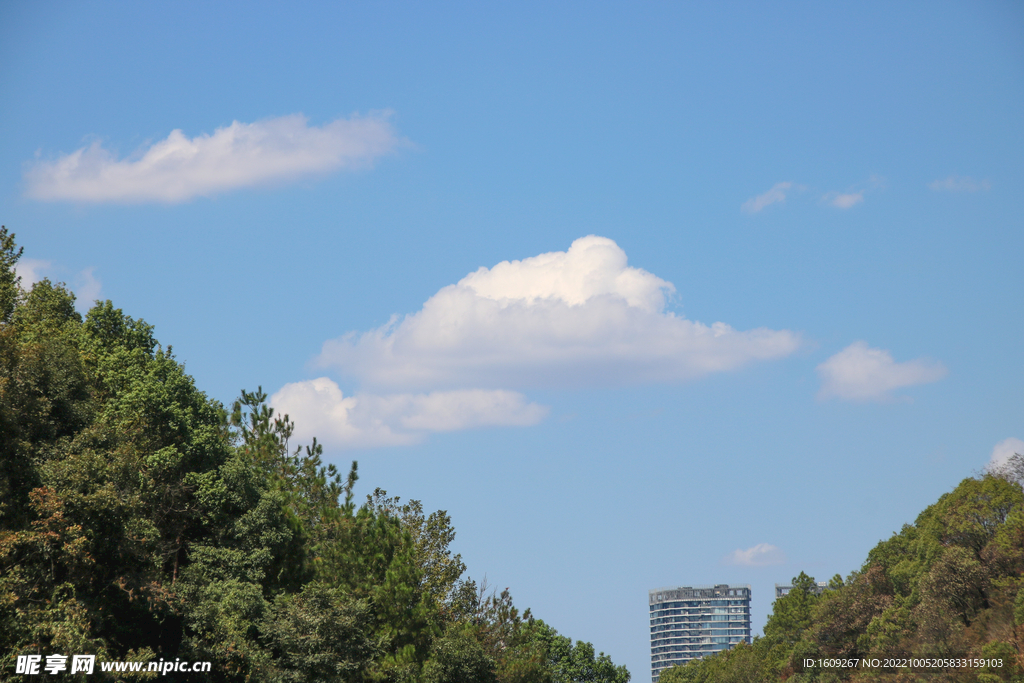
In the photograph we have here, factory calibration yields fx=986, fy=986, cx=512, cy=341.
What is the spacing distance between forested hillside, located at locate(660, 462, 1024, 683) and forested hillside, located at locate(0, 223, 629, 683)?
73.9ft

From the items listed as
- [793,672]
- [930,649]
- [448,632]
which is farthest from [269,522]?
[793,672]

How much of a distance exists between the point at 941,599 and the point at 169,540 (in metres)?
41.0

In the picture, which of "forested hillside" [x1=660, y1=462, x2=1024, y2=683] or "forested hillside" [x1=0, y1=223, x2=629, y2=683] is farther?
"forested hillside" [x1=660, y1=462, x2=1024, y2=683]

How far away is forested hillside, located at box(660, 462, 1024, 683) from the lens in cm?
4956

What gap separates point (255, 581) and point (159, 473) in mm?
4922

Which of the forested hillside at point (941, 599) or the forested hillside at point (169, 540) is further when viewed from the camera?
the forested hillside at point (941, 599)

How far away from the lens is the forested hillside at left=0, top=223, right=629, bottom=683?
80.9 feet

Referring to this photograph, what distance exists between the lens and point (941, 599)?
5384 centimetres

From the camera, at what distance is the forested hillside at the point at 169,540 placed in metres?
24.7

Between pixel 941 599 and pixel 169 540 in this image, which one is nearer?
pixel 169 540

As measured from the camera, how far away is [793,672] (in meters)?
84.6

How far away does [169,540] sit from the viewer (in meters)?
34.4

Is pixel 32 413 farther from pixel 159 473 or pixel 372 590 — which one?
pixel 372 590

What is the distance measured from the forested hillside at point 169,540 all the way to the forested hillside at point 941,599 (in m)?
22.5
